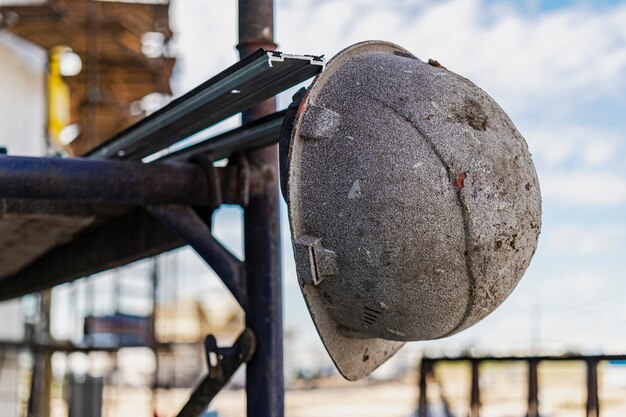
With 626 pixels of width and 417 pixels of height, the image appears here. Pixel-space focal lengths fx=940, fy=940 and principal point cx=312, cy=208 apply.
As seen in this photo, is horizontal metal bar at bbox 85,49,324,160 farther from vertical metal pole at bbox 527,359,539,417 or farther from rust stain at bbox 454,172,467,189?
vertical metal pole at bbox 527,359,539,417

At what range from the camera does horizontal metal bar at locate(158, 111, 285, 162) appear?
429 cm

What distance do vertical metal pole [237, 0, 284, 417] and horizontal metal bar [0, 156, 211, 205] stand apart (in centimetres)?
30

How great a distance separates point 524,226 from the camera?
321 cm

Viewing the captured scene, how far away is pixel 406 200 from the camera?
9.99ft

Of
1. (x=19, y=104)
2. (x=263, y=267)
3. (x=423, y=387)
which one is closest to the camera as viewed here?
(x=263, y=267)

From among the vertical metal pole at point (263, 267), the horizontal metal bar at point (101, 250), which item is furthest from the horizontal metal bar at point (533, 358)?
the horizontal metal bar at point (101, 250)

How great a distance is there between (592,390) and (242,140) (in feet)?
8.16

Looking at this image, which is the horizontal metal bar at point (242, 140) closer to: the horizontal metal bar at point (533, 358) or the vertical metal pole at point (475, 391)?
the horizontal metal bar at point (533, 358)

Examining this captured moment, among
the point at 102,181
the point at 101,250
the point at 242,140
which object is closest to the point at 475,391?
the point at 242,140

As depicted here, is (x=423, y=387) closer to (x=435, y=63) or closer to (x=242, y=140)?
(x=242, y=140)

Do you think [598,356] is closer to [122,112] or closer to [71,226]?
[71,226]

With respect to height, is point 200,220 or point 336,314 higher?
point 200,220

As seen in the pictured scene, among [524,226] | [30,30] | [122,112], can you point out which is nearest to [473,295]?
[524,226]

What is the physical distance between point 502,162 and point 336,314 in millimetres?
832
